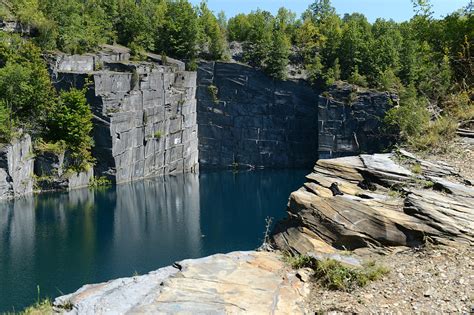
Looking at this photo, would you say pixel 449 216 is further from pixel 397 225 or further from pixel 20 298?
pixel 20 298

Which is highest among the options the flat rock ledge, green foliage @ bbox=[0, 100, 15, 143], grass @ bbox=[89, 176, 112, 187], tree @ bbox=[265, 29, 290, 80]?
tree @ bbox=[265, 29, 290, 80]

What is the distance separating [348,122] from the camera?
49.3 m

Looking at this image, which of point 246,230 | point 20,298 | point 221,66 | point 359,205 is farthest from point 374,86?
point 359,205

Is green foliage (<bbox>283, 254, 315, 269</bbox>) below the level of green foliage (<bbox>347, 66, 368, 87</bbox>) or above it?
below

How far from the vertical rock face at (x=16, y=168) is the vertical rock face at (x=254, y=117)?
19.9 metres

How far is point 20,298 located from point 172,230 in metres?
11.7

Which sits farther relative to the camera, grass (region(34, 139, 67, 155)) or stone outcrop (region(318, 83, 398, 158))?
stone outcrop (region(318, 83, 398, 158))

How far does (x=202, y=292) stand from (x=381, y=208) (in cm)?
391

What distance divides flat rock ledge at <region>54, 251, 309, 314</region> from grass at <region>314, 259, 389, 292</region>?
0.36 m

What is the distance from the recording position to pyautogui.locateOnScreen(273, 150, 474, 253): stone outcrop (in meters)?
9.14

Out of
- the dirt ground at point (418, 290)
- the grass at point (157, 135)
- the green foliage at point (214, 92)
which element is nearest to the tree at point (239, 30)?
the green foliage at point (214, 92)

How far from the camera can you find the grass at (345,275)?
26.5 ft

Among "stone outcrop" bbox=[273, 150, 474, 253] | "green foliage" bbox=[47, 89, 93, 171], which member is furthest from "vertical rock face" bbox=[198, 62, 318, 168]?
"stone outcrop" bbox=[273, 150, 474, 253]

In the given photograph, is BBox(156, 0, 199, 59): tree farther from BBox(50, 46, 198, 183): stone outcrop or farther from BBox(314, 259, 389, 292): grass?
BBox(314, 259, 389, 292): grass
